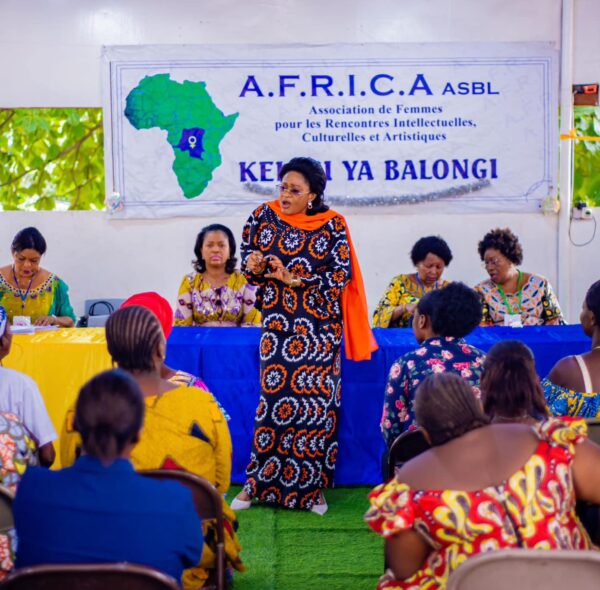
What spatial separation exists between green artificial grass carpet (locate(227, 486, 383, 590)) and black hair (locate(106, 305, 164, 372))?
113 cm

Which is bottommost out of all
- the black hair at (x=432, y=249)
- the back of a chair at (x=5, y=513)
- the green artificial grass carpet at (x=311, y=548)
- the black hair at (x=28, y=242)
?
the green artificial grass carpet at (x=311, y=548)

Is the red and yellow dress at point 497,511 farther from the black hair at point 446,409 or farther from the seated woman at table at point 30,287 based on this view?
the seated woman at table at point 30,287

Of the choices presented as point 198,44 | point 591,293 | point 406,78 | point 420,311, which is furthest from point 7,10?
point 591,293

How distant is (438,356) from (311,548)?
41.0 inches

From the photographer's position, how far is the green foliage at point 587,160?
694 cm

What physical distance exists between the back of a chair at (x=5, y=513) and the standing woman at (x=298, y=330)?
201 cm

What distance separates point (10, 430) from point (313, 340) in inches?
73.5

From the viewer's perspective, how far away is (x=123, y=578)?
5.98 feet

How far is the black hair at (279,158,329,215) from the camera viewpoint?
426 centimetres

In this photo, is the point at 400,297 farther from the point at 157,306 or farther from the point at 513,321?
the point at 157,306

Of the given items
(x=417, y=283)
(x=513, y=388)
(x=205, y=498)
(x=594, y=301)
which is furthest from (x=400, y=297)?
(x=205, y=498)

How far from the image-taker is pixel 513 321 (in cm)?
519

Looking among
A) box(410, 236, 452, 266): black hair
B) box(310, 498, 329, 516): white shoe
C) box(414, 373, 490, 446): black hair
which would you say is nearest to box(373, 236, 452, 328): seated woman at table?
box(410, 236, 452, 266): black hair

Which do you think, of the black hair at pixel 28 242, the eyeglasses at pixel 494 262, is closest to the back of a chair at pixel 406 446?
the eyeglasses at pixel 494 262
